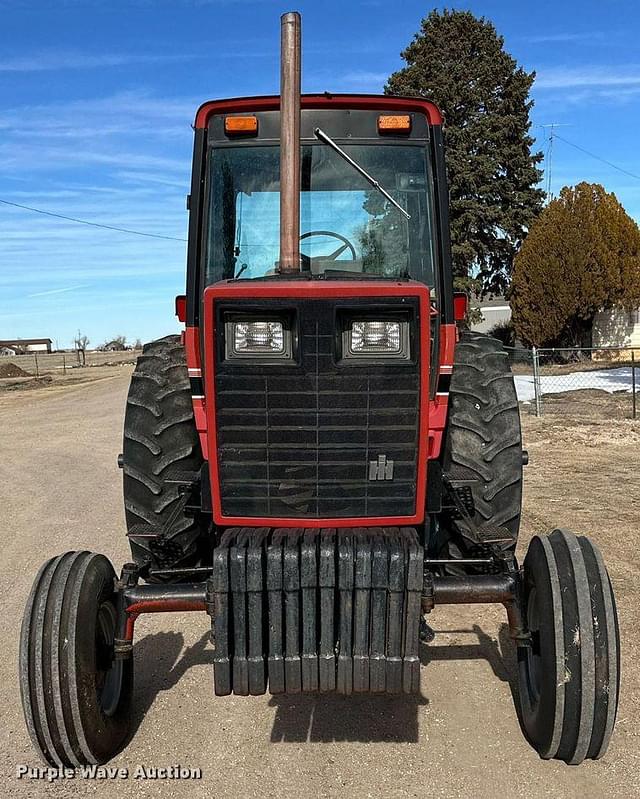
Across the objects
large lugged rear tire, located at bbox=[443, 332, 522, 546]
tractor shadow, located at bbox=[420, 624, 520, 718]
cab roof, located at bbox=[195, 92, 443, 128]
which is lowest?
tractor shadow, located at bbox=[420, 624, 520, 718]

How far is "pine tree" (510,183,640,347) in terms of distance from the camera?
24.7m

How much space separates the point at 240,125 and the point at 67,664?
2463 mm

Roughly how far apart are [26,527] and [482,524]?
4.90 metres

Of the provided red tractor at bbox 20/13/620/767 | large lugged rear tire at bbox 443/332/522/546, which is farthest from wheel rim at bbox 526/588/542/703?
large lugged rear tire at bbox 443/332/522/546

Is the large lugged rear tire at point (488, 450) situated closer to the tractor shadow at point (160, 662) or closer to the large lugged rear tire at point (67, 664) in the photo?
the tractor shadow at point (160, 662)

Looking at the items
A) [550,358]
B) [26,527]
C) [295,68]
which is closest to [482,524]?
[295,68]

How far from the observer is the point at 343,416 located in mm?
2990

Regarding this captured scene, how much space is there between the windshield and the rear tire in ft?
4.90

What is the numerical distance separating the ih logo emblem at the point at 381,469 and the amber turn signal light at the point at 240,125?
1708mm

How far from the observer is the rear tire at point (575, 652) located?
2889mm

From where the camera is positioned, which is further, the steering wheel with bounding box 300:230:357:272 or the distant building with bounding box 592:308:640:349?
the distant building with bounding box 592:308:640:349

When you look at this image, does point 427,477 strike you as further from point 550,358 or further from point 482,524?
point 550,358

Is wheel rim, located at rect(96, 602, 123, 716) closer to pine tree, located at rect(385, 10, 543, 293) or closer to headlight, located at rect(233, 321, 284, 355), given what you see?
headlight, located at rect(233, 321, 284, 355)

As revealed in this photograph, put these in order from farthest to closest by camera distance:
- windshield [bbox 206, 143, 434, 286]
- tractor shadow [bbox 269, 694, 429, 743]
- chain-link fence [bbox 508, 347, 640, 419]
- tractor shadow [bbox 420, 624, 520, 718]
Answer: chain-link fence [bbox 508, 347, 640, 419]
tractor shadow [bbox 420, 624, 520, 718]
windshield [bbox 206, 143, 434, 286]
tractor shadow [bbox 269, 694, 429, 743]
